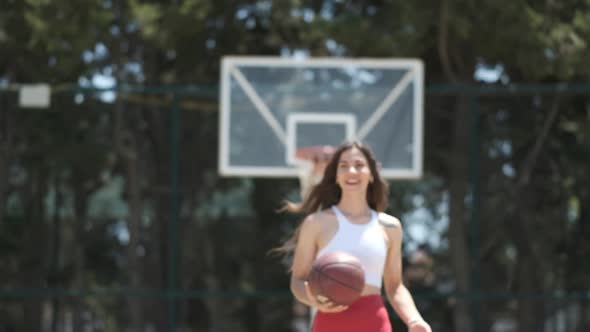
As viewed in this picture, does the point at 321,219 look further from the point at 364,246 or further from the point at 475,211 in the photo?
the point at 475,211

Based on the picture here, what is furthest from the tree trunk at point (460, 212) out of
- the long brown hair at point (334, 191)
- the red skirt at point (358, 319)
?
the red skirt at point (358, 319)

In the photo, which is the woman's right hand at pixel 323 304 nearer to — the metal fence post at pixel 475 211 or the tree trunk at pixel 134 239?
the metal fence post at pixel 475 211

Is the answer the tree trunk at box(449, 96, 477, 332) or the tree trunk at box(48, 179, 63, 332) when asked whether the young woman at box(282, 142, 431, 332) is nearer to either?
the tree trunk at box(449, 96, 477, 332)

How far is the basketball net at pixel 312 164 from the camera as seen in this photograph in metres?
6.48

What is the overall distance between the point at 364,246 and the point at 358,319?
33cm

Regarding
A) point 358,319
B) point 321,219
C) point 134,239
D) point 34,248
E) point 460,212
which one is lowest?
point 34,248

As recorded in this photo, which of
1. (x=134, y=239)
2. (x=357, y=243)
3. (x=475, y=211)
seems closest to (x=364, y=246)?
(x=357, y=243)

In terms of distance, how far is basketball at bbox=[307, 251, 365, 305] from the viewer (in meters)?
3.81

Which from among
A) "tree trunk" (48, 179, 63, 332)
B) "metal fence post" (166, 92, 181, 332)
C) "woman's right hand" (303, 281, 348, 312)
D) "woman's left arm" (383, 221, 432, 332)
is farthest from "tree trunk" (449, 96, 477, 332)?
"woman's right hand" (303, 281, 348, 312)

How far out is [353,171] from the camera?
14.1 ft

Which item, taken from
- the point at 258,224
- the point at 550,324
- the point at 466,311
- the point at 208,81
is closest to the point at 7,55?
the point at 208,81

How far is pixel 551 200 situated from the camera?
945cm

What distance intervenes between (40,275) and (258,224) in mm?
2324

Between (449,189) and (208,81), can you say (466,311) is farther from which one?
(208,81)
